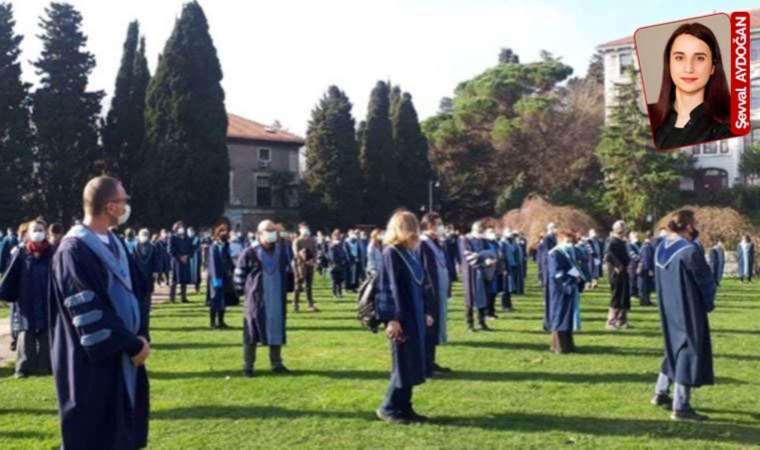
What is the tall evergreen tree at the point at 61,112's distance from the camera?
43719 millimetres

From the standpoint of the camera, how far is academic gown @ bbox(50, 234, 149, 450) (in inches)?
187

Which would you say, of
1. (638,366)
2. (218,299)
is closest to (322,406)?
(638,366)

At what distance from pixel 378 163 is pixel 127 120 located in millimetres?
16663

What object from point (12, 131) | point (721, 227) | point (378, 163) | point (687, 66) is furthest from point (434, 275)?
point (378, 163)

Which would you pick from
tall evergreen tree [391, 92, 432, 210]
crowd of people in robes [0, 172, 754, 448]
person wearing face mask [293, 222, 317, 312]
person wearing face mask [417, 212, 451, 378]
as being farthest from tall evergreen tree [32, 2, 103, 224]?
person wearing face mask [417, 212, 451, 378]

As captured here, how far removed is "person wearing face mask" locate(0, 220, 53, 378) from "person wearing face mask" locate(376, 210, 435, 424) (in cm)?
463

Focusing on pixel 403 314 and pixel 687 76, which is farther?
pixel 403 314

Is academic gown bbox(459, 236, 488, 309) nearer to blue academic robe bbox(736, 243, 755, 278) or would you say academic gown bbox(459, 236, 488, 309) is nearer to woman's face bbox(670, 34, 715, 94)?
woman's face bbox(670, 34, 715, 94)

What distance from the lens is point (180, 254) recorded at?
2077cm

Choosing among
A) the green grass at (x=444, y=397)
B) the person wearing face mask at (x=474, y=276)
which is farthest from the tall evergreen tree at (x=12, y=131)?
the person wearing face mask at (x=474, y=276)

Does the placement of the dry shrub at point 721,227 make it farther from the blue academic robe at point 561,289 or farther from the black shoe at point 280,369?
the black shoe at point 280,369

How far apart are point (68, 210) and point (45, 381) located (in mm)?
36661

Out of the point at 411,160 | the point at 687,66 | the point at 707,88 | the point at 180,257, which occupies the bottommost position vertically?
the point at 180,257

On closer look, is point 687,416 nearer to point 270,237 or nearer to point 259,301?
point 259,301
